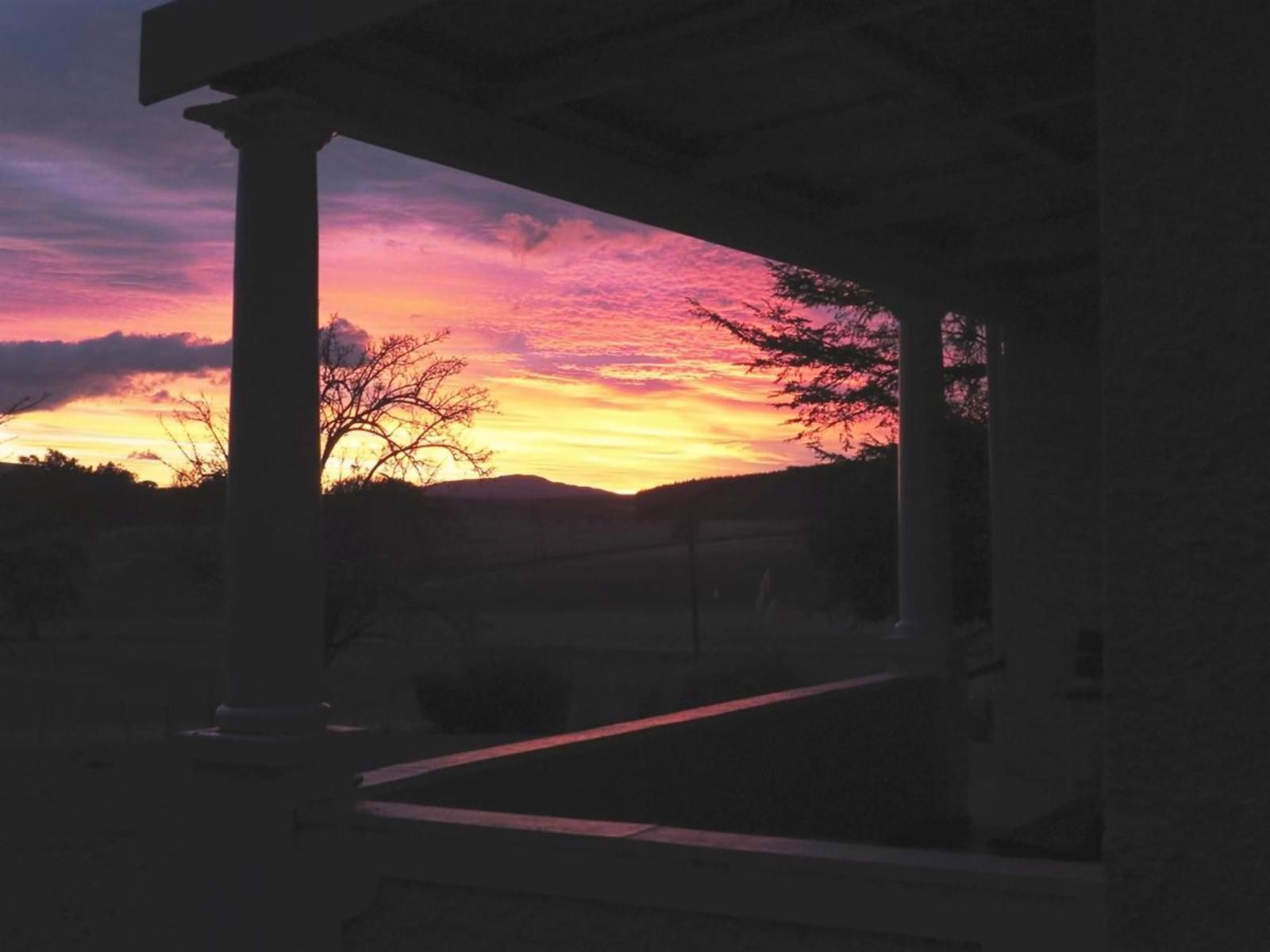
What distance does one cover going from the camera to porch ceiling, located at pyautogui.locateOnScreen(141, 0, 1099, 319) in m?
4.47

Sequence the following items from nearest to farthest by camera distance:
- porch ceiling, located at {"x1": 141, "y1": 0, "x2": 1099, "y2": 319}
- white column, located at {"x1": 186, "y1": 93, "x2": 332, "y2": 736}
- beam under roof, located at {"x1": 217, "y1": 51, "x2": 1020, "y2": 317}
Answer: white column, located at {"x1": 186, "y1": 93, "x2": 332, "y2": 736} < porch ceiling, located at {"x1": 141, "y1": 0, "x2": 1099, "y2": 319} < beam under roof, located at {"x1": 217, "y1": 51, "x2": 1020, "y2": 317}

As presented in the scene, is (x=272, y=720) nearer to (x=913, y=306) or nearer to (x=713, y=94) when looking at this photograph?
(x=713, y=94)

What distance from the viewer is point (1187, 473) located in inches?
109

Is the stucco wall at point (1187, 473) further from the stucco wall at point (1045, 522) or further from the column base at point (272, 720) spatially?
the stucco wall at point (1045, 522)

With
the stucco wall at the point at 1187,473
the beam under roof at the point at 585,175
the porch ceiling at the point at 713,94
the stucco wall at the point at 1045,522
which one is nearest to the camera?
the stucco wall at the point at 1187,473

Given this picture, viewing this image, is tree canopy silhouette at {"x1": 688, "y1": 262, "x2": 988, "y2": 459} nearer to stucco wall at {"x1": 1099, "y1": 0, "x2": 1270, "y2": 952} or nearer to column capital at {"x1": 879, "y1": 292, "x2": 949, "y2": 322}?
column capital at {"x1": 879, "y1": 292, "x2": 949, "y2": 322}

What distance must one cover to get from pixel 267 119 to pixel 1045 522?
6.96 m

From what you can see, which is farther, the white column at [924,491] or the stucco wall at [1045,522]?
the stucco wall at [1045,522]

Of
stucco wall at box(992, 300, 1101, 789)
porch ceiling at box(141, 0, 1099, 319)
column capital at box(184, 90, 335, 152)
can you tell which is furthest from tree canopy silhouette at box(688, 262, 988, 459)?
column capital at box(184, 90, 335, 152)

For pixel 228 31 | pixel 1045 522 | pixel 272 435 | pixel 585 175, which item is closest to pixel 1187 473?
pixel 272 435

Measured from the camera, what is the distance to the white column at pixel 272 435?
435 centimetres

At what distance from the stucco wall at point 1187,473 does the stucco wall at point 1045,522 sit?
22.3ft

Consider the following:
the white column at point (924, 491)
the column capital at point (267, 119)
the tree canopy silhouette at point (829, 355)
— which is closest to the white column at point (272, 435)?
the column capital at point (267, 119)

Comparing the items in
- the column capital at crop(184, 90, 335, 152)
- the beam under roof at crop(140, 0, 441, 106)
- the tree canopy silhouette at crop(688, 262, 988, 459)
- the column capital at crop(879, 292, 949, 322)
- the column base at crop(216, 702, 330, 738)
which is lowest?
the column base at crop(216, 702, 330, 738)
